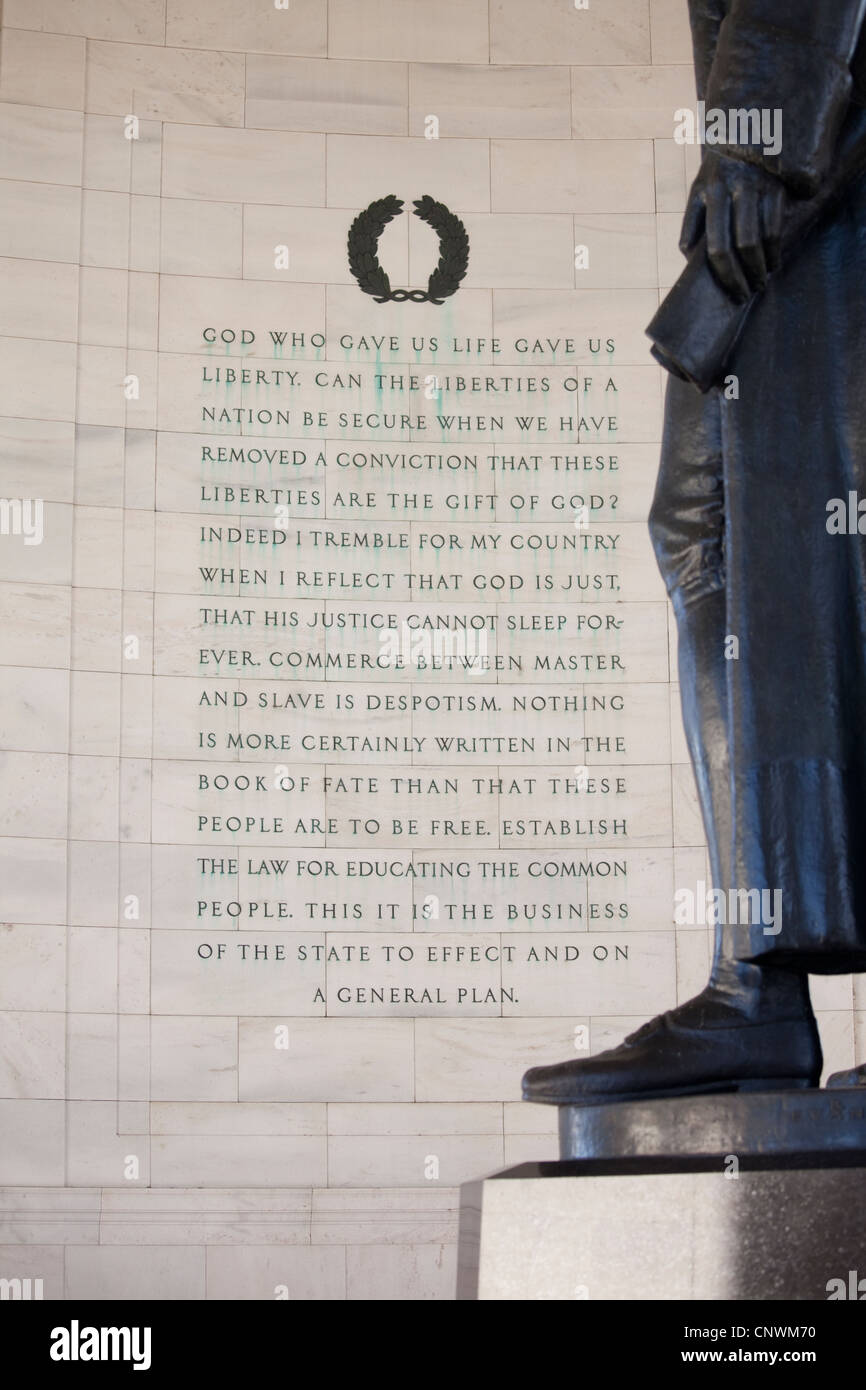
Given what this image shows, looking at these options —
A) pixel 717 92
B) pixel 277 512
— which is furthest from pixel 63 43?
pixel 717 92

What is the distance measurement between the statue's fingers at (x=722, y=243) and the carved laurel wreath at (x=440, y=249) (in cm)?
674

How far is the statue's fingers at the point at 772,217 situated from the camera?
3.39 m

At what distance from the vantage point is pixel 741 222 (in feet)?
11.1

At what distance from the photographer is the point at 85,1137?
873 centimetres

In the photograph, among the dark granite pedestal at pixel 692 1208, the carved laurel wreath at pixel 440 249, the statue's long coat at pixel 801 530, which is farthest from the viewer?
the carved laurel wreath at pixel 440 249

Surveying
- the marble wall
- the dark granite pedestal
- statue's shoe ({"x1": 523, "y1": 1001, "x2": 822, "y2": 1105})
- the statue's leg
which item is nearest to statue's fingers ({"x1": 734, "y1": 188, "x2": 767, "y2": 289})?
the statue's leg

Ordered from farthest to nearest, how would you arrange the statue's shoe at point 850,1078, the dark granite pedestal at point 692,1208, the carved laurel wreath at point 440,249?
the carved laurel wreath at point 440,249
the statue's shoe at point 850,1078
the dark granite pedestal at point 692,1208

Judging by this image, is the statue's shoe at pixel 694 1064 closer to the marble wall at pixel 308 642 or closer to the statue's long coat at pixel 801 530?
the statue's long coat at pixel 801 530

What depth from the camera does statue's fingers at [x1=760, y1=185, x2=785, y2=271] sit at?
3386 mm

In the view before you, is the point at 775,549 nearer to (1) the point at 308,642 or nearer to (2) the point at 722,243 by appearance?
(2) the point at 722,243

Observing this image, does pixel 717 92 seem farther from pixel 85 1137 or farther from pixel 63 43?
pixel 63 43

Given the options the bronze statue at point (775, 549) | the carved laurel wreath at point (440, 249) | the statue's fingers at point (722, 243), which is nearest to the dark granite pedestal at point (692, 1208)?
the bronze statue at point (775, 549)

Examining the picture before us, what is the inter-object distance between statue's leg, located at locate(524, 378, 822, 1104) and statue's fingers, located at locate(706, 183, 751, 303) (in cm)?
26
